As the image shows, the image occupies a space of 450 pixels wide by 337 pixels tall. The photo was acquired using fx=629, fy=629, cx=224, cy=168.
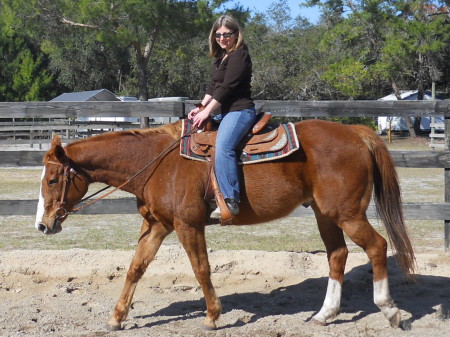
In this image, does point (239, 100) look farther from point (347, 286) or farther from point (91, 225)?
point (91, 225)

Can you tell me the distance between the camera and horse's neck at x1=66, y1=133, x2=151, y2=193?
17.3 feet

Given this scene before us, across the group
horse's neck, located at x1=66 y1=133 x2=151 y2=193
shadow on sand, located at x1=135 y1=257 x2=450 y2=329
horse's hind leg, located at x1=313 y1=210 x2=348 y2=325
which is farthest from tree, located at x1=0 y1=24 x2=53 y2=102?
horse's hind leg, located at x1=313 y1=210 x2=348 y2=325

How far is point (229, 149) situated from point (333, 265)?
4.75 ft

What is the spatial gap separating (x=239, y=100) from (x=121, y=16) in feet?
82.4

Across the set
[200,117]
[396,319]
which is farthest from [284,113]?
[396,319]

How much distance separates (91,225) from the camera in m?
10.0

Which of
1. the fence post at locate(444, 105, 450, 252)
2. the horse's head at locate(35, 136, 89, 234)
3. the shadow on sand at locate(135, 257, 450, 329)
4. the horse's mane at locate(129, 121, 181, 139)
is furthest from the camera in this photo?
the fence post at locate(444, 105, 450, 252)

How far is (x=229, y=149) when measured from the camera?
5.05 metres

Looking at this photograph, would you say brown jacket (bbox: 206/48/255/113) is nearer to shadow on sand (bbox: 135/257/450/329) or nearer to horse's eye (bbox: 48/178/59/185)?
horse's eye (bbox: 48/178/59/185)

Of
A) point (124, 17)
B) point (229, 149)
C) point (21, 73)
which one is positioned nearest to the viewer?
point (229, 149)

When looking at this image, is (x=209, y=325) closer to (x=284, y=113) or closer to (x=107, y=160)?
(x=107, y=160)

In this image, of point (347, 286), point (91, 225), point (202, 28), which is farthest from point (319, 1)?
point (347, 286)

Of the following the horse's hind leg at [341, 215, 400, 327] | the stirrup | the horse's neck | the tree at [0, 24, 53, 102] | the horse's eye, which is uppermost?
the horse's neck

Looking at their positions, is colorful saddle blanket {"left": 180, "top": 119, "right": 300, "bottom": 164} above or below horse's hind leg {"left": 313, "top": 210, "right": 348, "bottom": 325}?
above
